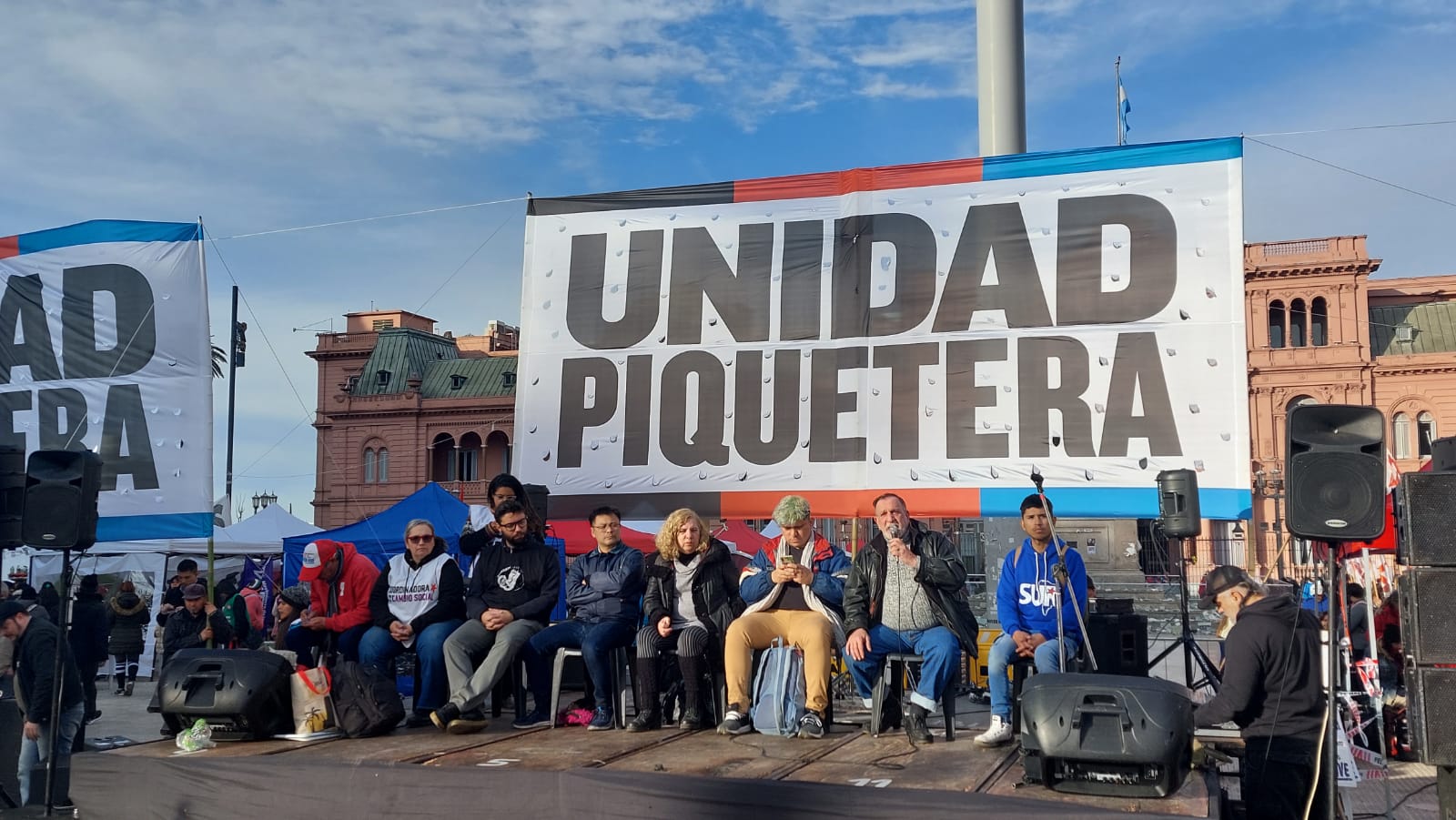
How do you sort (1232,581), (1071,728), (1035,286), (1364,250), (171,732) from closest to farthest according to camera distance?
(1071,728) < (1232,581) < (171,732) < (1035,286) < (1364,250)

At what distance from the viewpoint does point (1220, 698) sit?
6.13 meters

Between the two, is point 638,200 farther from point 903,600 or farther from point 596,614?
point 903,600

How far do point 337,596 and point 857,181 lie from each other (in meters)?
5.08

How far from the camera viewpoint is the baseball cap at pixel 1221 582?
651 cm

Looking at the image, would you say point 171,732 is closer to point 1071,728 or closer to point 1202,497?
point 1071,728

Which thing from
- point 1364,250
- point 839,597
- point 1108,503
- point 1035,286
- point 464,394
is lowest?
point 839,597

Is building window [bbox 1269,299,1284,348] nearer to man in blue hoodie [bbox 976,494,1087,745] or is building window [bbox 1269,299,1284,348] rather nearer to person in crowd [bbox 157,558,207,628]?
person in crowd [bbox 157,558,207,628]

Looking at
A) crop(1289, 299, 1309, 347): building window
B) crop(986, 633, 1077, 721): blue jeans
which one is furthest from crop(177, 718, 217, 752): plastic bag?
crop(1289, 299, 1309, 347): building window

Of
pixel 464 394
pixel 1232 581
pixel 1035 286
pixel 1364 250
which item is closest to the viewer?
pixel 1232 581

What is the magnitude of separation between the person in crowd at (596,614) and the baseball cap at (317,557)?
5.41 feet

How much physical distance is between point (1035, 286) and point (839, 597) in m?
2.95

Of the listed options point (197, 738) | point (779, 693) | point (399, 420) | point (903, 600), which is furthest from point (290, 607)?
point (399, 420)

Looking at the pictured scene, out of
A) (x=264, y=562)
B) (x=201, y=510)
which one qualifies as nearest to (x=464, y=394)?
(x=264, y=562)

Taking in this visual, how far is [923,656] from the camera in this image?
7.23 meters
